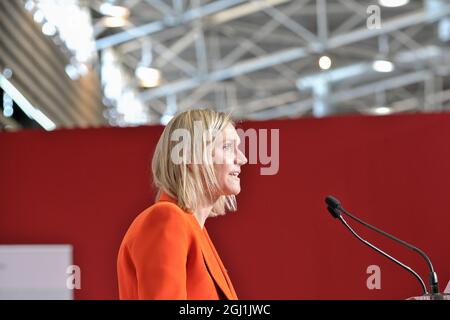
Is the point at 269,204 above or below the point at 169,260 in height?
above

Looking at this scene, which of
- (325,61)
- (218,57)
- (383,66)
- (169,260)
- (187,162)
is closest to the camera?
(169,260)

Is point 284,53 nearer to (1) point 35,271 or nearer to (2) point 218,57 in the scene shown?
(2) point 218,57

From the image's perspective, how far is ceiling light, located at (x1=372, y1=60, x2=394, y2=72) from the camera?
1397cm

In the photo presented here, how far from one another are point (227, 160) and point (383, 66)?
13325mm

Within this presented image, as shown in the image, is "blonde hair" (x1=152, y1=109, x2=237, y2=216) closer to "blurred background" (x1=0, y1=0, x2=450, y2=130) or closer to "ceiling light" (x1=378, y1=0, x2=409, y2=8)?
"blurred background" (x1=0, y1=0, x2=450, y2=130)

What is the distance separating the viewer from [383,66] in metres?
15.1

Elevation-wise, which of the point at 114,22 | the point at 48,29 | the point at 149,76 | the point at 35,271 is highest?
the point at 114,22

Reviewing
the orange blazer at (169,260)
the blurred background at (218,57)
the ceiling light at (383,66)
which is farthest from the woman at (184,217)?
the ceiling light at (383,66)

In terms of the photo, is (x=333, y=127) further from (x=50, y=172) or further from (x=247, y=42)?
(x=247, y=42)

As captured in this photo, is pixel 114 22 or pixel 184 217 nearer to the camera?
pixel 184 217

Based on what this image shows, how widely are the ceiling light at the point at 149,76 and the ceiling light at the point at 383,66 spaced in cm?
351

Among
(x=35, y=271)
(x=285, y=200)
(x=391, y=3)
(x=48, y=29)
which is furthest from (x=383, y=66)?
(x=35, y=271)

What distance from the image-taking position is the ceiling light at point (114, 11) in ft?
32.0

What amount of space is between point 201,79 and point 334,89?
2.59 m
